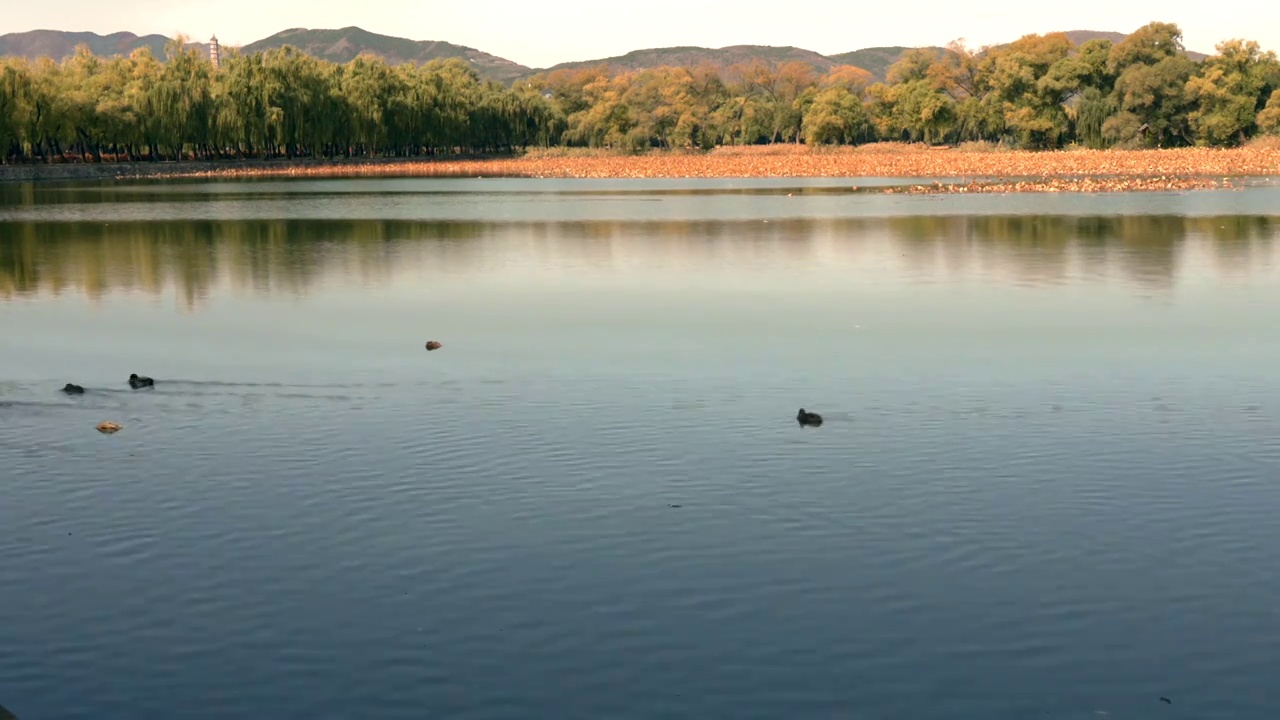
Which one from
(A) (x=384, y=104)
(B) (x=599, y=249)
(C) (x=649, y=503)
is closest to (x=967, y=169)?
(B) (x=599, y=249)

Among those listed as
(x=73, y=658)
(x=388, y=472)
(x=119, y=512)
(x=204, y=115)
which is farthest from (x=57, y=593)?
(x=204, y=115)

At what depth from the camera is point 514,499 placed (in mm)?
14922

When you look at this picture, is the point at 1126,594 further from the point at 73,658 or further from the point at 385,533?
the point at 73,658

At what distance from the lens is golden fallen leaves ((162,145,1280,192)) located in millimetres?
88375

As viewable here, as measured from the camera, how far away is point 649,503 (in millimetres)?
14680

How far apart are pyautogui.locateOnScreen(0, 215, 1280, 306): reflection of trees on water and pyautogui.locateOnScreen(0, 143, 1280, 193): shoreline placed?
29.7 m

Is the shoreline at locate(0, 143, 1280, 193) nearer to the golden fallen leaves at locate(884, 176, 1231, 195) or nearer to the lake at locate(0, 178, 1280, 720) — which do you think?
the golden fallen leaves at locate(884, 176, 1231, 195)

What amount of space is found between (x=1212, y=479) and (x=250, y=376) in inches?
571

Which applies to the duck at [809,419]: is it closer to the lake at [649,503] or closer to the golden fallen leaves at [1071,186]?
the lake at [649,503]

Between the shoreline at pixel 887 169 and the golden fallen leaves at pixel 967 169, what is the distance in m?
0.09

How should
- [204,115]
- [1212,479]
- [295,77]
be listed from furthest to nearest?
[295,77], [204,115], [1212,479]

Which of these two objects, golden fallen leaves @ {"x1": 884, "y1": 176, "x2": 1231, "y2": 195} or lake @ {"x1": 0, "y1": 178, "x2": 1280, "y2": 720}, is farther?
golden fallen leaves @ {"x1": 884, "y1": 176, "x2": 1231, "y2": 195}

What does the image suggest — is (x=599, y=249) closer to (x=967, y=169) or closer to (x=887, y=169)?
(x=967, y=169)

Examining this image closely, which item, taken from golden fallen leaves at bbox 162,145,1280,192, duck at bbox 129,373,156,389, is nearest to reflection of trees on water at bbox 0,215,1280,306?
duck at bbox 129,373,156,389
